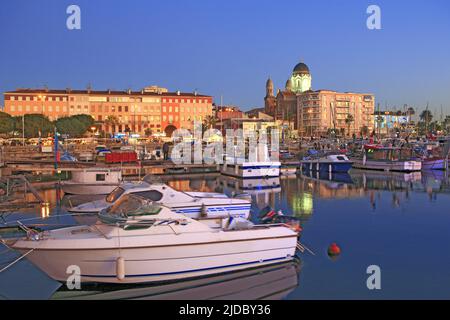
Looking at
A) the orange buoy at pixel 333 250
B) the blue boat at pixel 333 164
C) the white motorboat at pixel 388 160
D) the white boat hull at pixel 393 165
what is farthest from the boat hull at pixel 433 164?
the orange buoy at pixel 333 250

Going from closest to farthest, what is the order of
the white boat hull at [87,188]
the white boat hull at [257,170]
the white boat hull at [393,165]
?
the white boat hull at [87,188] → the white boat hull at [257,170] → the white boat hull at [393,165]

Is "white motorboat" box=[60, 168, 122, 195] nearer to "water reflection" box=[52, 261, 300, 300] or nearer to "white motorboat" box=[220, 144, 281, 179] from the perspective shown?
"white motorboat" box=[220, 144, 281, 179]

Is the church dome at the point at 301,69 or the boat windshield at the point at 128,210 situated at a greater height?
the church dome at the point at 301,69

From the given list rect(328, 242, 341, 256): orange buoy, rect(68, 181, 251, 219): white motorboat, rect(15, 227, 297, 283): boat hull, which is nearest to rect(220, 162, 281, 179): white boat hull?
rect(68, 181, 251, 219): white motorboat

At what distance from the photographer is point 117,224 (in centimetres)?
1399

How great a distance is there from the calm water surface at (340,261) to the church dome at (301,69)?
16427cm

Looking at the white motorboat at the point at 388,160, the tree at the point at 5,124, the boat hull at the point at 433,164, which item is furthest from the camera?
the tree at the point at 5,124

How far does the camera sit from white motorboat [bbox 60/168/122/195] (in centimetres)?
3391

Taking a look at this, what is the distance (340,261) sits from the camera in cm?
1722

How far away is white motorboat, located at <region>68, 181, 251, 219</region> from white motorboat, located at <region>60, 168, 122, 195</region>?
10255 mm

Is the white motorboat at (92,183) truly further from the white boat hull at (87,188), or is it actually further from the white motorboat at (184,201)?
the white motorboat at (184,201)

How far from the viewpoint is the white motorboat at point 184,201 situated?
18016 millimetres
